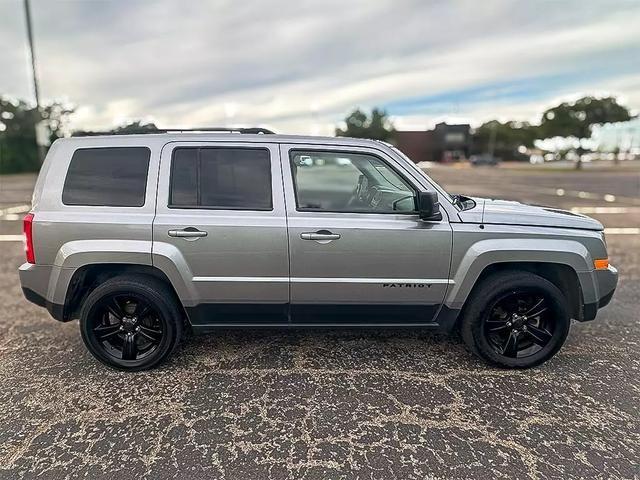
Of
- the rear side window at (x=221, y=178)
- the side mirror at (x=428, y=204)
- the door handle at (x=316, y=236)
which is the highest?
the rear side window at (x=221, y=178)

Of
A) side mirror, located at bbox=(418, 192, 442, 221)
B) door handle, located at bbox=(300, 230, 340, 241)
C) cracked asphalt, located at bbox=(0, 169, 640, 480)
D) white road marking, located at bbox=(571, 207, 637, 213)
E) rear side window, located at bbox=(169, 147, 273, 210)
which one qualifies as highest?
rear side window, located at bbox=(169, 147, 273, 210)

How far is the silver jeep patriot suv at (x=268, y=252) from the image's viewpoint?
116 inches

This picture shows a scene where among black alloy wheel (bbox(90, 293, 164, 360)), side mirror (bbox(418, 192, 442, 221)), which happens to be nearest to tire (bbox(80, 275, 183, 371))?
black alloy wheel (bbox(90, 293, 164, 360))

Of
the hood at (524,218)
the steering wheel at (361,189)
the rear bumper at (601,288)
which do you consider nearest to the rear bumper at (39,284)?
the steering wheel at (361,189)

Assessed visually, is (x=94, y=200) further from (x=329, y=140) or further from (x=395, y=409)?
(x=395, y=409)

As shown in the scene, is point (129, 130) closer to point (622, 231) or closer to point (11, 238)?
point (11, 238)

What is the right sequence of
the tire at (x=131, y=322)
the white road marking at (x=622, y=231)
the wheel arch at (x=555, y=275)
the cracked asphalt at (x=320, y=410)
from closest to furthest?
the cracked asphalt at (x=320, y=410), the tire at (x=131, y=322), the wheel arch at (x=555, y=275), the white road marking at (x=622, y=231)

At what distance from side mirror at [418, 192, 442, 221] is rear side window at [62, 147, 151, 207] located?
2.08m

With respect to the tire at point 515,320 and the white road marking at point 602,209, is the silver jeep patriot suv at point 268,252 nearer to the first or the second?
the tire at point 515,320

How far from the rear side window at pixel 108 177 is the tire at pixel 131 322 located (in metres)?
0.63

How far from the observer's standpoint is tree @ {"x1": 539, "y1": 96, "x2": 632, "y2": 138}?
45.4 metres

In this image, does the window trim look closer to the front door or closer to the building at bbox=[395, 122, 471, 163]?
the front door

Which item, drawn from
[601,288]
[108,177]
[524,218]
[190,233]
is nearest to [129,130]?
[108,177]

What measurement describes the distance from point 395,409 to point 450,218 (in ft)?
4.76
